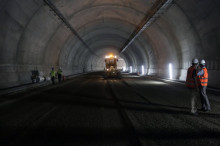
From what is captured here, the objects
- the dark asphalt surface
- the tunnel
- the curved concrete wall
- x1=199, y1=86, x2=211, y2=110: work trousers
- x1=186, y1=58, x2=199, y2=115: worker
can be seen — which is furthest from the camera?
the curved concrete wall

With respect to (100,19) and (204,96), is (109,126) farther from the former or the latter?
(100,19)

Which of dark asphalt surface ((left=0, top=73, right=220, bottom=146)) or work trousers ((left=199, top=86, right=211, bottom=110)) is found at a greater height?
work trousers ((left=199, top=86, right=211, bottom=110))

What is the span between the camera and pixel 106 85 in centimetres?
1703

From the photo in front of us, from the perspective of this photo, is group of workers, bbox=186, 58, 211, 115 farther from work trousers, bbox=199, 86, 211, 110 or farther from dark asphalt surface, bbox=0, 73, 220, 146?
dark asphalt surface, bbox=0, 73, 220, 146

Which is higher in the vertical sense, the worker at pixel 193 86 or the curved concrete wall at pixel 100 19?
the curved concrete wall at pixel 100 19

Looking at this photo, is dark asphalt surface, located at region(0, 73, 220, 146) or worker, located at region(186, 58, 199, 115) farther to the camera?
worker, located at region(186, 58, 199, 115)

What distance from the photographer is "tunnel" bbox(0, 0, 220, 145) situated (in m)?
4.55

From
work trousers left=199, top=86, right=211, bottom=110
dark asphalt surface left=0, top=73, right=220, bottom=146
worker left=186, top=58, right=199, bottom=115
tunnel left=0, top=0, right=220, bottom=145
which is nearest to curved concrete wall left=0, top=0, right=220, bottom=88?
tunnel left=0, top=0, right=220, bottom=145

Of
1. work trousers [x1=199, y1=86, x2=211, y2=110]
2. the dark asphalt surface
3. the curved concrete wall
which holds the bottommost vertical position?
the dark asphalt surface

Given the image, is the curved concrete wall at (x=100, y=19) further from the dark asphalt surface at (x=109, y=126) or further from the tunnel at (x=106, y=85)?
the dark asphalt surface at (x=109, y=126)

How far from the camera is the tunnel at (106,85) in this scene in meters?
4.55

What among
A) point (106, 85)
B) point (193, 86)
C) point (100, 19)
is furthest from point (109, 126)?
point (100, 19)

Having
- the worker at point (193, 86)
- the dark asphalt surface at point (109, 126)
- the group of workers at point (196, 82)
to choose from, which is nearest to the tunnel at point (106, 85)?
the dark asphalt surface at point (109, 126)

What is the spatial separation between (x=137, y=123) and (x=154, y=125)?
19.6 inches
